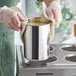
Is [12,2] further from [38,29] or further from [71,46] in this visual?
[71,46]

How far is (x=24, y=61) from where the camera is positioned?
4.02 ft

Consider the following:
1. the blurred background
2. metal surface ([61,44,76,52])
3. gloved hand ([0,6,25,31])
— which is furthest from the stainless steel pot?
the blurred background

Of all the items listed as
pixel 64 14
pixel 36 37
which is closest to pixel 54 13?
pixel 36 37

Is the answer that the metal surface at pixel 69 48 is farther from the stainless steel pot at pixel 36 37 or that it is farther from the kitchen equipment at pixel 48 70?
the stainless steel pot at pixel 36 37

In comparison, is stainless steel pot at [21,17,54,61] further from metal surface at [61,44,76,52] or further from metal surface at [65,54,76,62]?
metal surface at [61,44,76,52]

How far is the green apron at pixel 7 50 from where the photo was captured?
1222mm

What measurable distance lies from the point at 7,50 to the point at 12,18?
12.2 inches

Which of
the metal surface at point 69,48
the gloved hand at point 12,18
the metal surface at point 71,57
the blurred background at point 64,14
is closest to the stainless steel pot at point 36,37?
the gloved hand at point 12,18

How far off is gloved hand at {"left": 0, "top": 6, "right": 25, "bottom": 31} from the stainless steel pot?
3 cm

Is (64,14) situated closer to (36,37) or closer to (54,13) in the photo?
(54,13)

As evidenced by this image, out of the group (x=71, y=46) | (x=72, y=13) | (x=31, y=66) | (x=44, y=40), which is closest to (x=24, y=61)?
(x=31, y=66)

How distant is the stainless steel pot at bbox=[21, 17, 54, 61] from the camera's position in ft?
3.32

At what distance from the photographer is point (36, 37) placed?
1029 millimetres

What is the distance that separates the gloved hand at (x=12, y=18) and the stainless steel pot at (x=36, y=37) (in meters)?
0.03
